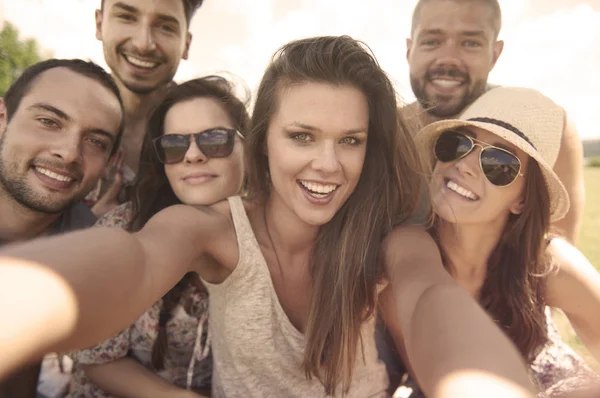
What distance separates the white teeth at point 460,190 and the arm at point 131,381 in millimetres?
1592

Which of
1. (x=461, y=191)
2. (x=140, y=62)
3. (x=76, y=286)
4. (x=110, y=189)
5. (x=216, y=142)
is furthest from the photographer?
(x=140, y=62)

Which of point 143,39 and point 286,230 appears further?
point 143,39

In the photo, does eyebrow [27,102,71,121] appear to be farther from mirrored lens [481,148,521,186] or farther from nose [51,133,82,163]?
mirrored lens [481,148,521,186]

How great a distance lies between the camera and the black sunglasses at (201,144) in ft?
7.34

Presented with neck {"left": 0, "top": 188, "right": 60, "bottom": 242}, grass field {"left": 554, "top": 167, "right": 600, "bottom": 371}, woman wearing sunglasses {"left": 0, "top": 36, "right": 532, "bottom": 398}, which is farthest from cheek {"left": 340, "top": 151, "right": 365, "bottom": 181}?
grass field {"left": 554, "top": 167, "right": 600, "bottom": 371}

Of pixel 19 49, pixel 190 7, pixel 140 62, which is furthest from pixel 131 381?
pixel 19 49

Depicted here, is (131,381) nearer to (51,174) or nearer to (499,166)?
(51,174)

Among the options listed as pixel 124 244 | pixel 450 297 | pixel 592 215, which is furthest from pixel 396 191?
pixel 592 215

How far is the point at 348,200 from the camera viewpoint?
→ 2.03 m

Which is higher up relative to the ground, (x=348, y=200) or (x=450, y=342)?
(x=348, y=200)

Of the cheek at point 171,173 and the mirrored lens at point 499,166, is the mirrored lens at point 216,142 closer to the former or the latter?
the cheek at point 171,173

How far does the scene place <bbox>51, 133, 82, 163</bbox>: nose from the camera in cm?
233

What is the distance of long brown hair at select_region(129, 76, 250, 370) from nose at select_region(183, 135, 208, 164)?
0.26 meters

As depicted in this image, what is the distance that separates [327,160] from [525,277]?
1.30 meters
